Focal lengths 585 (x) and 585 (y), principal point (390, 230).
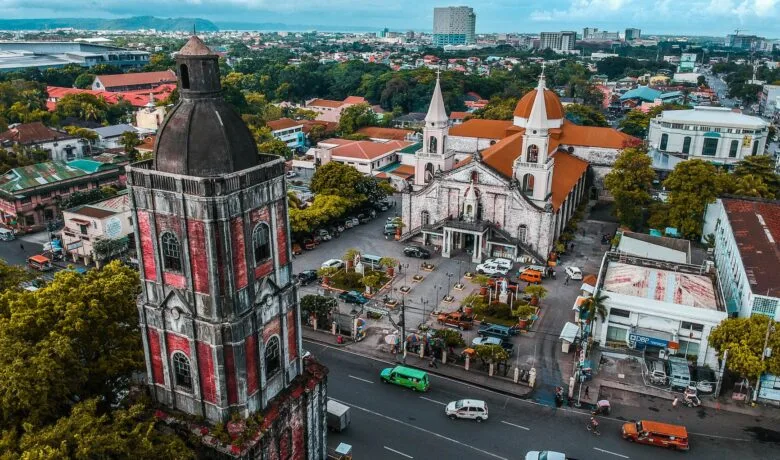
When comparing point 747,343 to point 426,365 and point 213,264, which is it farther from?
point 213,264

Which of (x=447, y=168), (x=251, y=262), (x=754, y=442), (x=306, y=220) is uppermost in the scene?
(x=251, y=262)

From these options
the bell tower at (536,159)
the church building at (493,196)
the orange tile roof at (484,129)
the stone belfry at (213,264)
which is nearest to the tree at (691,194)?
the church building at (493,196)

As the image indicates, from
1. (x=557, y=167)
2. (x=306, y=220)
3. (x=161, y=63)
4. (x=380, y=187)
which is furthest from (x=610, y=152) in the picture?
A: (x=161, y=63)

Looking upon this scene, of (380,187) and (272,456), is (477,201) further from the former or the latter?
(272,456)

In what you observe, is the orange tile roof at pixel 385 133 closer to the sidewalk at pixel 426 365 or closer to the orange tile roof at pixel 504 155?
the orange tile roof at pixel 504 155

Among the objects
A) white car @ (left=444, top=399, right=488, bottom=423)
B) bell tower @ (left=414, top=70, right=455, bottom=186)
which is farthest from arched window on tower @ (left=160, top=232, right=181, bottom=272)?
bell tower @ (left=414, top=70, right=455, bottom=186)
